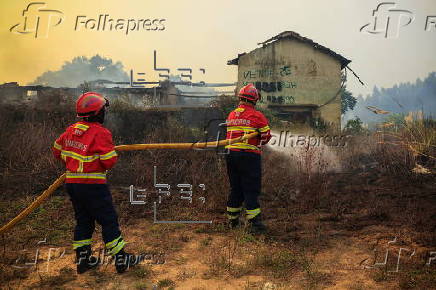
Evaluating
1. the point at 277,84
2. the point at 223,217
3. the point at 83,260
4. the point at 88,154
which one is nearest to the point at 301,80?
the point at 277,84

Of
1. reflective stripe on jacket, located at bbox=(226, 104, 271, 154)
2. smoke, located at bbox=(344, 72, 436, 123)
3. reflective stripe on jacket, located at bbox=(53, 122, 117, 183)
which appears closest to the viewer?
reflective stripe on jacket, located at bbox=(53, 122, 117, 183)

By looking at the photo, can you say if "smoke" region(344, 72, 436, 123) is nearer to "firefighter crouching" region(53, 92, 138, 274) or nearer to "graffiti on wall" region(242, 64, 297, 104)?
"graffiti on wall" region(242, 64, 297, 104)

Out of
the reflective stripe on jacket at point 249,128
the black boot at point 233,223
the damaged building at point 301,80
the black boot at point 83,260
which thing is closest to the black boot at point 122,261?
the black boot at point 83,260

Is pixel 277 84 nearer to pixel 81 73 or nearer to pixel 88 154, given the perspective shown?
pixel 88 154

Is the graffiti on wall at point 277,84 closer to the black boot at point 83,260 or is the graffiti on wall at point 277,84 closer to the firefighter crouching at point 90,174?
the firefighter crouching at point 90,174

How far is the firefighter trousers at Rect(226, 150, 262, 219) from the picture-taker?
517cm

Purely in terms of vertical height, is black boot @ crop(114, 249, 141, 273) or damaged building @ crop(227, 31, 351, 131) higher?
damaged building @ crop(227, 31, 351, 131)

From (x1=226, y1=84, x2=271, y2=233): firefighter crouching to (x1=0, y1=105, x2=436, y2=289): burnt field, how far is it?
0.35 metres

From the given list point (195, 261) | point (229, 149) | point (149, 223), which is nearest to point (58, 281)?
point (195, 261)

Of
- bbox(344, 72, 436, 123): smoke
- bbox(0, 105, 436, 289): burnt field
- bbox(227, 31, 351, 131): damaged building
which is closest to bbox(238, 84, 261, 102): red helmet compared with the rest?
bbox(0, 105, 436, 289): burnt field

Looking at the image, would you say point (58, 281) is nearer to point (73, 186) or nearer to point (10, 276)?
point (10, 276)

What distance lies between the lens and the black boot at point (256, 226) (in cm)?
511

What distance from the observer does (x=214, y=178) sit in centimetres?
734
